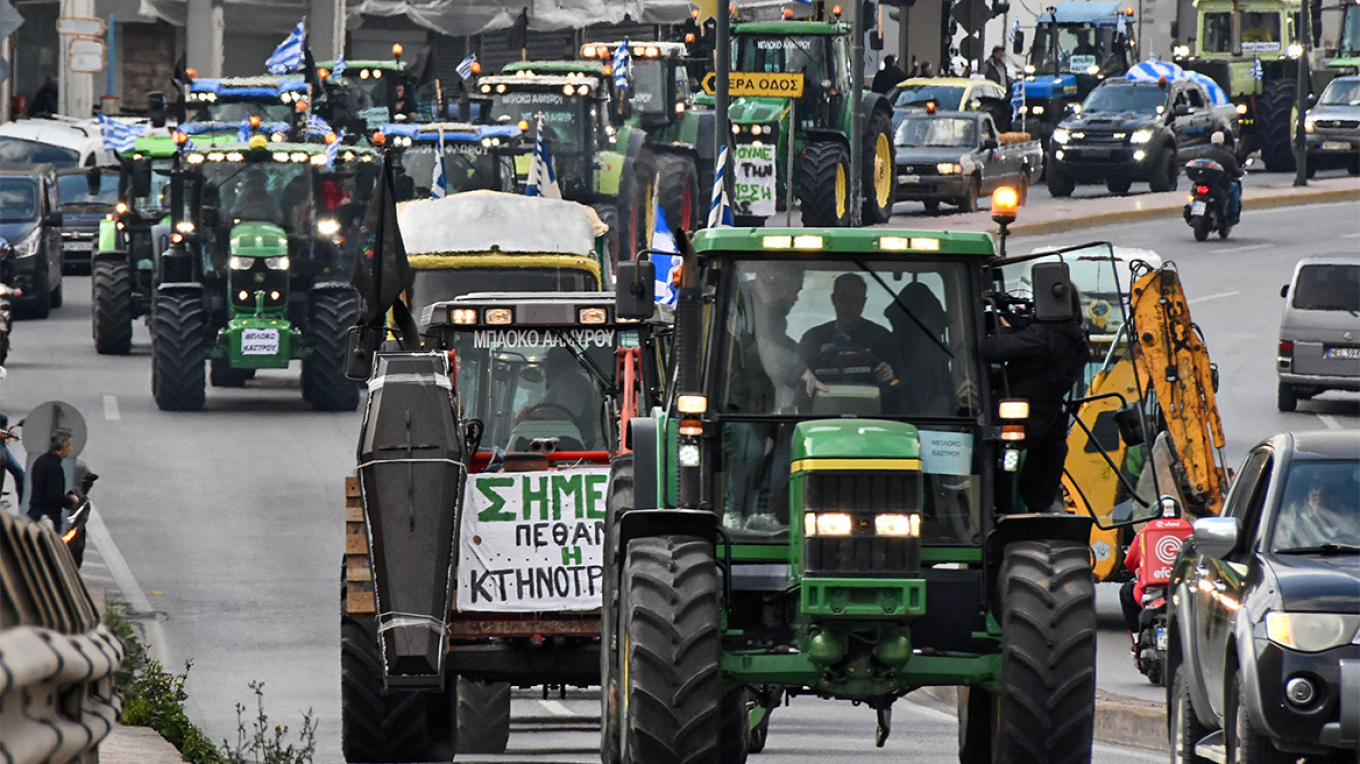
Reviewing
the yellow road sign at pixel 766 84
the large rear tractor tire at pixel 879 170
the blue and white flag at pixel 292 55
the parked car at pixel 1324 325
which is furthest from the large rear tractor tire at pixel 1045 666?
the blue and white flag at pixel 292 55

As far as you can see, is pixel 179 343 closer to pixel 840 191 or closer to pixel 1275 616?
pixel 840 191

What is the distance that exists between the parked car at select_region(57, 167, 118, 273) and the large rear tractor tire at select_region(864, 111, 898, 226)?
11284 mm

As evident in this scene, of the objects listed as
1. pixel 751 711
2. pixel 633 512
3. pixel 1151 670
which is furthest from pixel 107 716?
pixel 1151 670

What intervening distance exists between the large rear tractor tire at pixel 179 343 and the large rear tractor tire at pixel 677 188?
29.3ft

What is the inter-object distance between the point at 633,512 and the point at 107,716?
325 cm

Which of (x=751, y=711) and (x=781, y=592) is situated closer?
(x=781, y=592)

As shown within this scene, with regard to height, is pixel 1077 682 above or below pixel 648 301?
below

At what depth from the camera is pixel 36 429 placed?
716 inches

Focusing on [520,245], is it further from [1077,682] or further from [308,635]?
[1077,682]

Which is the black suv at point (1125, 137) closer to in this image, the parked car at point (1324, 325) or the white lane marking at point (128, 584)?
the parked car at point (1324, 325)

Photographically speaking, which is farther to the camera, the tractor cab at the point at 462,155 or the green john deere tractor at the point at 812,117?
the green john deere tractor at the point at 812,117

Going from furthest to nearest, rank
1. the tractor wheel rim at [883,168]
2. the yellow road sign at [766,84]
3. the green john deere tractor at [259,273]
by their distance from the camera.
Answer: the tractor wheel rim at [883,168], the yellow road sign at [766,84], the green john deere tractor at [259,273]

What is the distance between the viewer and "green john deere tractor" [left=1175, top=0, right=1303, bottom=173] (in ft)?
172

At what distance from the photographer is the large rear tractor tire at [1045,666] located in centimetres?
991
